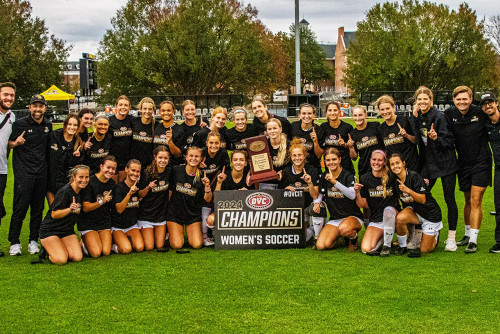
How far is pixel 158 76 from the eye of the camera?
141 feet

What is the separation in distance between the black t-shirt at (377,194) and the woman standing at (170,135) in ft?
8.46

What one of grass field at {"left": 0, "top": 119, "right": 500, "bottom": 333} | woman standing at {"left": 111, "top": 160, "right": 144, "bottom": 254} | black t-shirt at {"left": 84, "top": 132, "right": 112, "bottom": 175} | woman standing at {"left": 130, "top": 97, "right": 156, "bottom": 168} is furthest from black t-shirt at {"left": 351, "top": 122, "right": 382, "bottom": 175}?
black t-shirt at {"left": 84, "top": 132, "right": 112, "bottom": 175}

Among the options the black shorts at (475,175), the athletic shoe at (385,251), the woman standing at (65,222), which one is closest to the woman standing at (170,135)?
the woman standing at (65,222)

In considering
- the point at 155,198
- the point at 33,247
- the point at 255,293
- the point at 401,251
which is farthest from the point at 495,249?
the point at 33,247

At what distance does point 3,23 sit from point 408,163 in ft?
139

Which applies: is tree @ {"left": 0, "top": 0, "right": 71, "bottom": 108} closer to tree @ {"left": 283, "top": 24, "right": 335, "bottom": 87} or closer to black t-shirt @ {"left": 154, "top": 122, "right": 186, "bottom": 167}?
tree @ {"left": 283, "top": 24, "right": 335, "bottom": 87}

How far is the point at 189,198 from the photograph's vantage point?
7.74 metres

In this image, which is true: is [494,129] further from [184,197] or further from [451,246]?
[184,197]

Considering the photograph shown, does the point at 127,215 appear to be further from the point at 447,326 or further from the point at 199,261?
the point at 447,326

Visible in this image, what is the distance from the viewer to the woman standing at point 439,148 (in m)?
6.94

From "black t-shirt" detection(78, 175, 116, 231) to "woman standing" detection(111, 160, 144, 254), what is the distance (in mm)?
111

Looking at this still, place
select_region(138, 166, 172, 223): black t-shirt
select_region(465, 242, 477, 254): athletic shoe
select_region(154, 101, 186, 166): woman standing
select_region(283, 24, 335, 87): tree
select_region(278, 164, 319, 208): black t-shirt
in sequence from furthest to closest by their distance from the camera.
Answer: select_region(283, 24, 335, 87): tree < select_region(154, 101, 186, 166): woman standing < select_region(138, 166, 172, 223): black t-shirt < select_region(278, 164, 319, 208): black t-shirt < select_region(465, 242, 477, 254): athletic shoe

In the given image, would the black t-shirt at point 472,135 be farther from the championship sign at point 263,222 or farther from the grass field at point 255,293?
the championship sign at point 263,222

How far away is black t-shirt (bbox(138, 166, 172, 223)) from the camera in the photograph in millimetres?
7586
